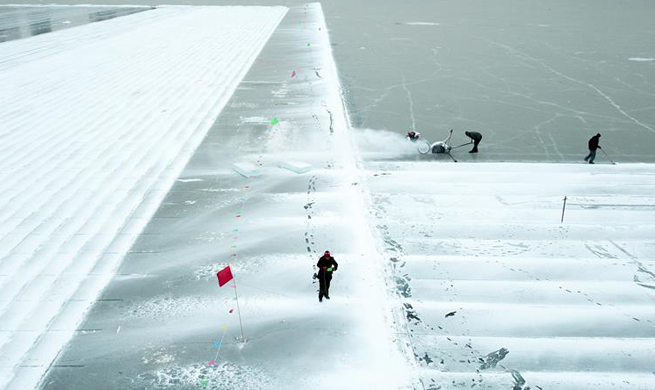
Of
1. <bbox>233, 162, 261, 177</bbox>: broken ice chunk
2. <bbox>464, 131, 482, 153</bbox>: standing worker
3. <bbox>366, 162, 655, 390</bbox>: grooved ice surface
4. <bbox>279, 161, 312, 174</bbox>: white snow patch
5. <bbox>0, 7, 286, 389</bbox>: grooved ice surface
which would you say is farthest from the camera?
<bbox>464, 131, 482, 153</bbox>: standing worker

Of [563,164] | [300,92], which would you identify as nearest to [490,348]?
[563,164]

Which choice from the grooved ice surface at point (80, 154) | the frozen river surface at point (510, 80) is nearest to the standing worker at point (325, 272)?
the grooved ice surface at point (80, 154)

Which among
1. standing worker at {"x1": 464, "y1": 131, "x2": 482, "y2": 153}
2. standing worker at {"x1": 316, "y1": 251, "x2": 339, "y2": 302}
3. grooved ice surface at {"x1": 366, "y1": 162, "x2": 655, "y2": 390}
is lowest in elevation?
grooved ice surface at {"x1": 366, "y1": 162, "x2": 655, "y2": 390}

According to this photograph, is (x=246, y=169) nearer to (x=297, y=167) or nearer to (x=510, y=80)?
(x=297, y=167)

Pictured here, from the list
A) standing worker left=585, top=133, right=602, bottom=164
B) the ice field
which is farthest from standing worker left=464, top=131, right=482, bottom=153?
standing worker left=585, top=133, right=602, bottom=164

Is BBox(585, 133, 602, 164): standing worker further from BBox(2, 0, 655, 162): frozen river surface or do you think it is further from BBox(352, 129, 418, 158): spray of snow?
BBox(352, 129, 418, 158): spray of snow

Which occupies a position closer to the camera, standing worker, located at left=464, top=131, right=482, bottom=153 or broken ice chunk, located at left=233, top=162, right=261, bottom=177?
broken ice chunk, located at left=233, top=162, right=261, bottom=177

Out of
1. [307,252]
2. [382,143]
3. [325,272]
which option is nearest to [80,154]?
[307,252]
